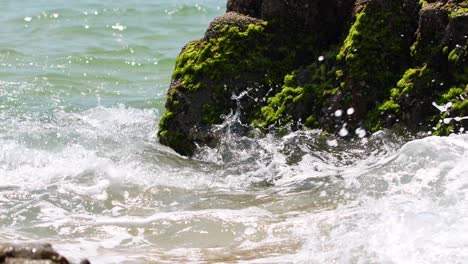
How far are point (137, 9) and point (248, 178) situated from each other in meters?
11.4

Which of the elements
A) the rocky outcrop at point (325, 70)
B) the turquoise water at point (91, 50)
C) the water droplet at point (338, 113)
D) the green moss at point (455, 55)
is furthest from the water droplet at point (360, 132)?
the turquoise water at point (91, 50)

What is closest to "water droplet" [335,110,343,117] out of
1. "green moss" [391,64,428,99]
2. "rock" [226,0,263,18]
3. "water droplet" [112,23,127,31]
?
"green moss" [391,64,428,99]

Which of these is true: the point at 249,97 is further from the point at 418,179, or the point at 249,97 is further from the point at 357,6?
the point at 418,179

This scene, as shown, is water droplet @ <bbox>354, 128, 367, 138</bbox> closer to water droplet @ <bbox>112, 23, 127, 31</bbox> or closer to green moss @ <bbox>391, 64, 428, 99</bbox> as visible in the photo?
green moss @ <bbox>391, 64, 428, 99</bbox>

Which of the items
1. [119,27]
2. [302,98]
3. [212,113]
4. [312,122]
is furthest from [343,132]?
→ [119,27]

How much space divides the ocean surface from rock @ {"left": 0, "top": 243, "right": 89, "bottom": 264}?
58cm

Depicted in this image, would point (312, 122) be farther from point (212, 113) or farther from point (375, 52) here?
point (212, 113)

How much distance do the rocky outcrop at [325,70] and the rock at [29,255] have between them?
11.5ft

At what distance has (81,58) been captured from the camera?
13625 mm

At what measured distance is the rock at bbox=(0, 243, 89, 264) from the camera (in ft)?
13.6

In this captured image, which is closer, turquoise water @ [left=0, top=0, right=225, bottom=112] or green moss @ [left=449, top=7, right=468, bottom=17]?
green moss @ [left=449, top=7, right=468, bottom=17]

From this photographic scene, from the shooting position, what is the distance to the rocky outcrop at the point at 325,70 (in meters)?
6.99

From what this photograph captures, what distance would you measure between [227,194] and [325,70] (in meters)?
1.44

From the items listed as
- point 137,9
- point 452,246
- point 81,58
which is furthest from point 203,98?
point 137,9
